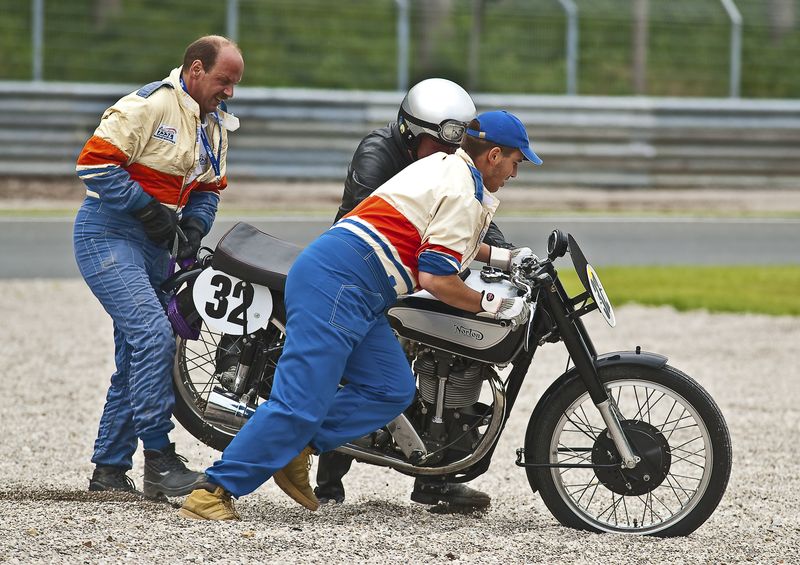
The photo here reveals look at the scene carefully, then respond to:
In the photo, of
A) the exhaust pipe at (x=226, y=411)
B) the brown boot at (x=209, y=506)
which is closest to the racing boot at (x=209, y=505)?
the brown boot at (x=209, y=506)

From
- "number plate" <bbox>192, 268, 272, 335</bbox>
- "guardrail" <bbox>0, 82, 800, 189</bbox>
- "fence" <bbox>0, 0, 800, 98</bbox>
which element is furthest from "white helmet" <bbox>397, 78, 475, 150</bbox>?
"fence" <bbox>0, 0, 800, 98</bbox>

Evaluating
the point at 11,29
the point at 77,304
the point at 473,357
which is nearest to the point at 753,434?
the point at 473,357

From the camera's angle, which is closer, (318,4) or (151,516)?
(151,516)

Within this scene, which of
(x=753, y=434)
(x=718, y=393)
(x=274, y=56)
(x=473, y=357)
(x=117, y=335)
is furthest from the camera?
(x=274, y=56)

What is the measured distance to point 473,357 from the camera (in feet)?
16.3

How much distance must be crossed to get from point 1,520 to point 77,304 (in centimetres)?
688

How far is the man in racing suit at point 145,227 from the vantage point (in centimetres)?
518

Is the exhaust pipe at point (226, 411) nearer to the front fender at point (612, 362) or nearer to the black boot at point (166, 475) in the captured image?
the black boot at point (166, 475)

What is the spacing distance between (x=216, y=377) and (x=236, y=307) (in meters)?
0.37

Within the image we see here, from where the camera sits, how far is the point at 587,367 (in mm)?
4988

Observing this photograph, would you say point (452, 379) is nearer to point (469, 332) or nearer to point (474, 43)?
point (469, 332)

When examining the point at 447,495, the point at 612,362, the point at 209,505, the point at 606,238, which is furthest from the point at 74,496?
the point at 606,238

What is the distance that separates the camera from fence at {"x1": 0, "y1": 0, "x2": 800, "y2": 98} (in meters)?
19.4

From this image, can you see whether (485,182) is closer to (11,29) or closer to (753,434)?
(753,434)
